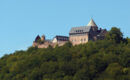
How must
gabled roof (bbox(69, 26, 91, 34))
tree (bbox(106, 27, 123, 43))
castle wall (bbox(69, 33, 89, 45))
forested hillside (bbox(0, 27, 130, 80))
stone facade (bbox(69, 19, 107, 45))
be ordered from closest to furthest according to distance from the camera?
1. forested hillside (bbox(0, 27, 130, 80))
2. tree (bbox(106, 27, 123, 43))
3. castle wall (bbox(69, 33, 89, 45))
4. stone facade (bbox(69, 19, 107, 45))
5. gabled roof (bbox(69, 26, 91, 34))

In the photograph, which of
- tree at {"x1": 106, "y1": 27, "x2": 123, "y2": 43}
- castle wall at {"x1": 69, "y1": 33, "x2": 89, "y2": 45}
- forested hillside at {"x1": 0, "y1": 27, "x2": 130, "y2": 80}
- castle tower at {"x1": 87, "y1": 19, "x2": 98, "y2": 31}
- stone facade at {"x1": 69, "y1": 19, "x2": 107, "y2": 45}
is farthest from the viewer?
castle tower at {"x1": 87, "y1": 19, "x2": 98, "y2": 31}

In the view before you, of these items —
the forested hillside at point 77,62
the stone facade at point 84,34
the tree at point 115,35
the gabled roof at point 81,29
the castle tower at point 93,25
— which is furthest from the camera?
the castle tower at point 93,25

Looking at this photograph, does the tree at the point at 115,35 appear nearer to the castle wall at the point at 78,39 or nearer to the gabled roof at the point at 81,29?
the castle wall at the point at 78,39

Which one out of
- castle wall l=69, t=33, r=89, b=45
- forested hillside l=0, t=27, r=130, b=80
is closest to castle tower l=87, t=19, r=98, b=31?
castle wall l=69, t=33, r=89, b=45

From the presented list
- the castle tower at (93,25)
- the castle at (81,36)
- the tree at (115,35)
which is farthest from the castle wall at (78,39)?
the tree at (115,35)

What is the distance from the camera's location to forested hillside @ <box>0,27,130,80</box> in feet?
315

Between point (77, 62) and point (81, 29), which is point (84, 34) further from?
point (77, 62)

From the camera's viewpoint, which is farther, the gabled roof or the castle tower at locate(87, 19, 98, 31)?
the castle tower at locate(87, 19, 98, 31)

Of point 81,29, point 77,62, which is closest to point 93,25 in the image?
point 81,29

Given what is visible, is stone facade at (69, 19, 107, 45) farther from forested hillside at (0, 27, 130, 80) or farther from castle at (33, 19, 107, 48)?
forested hillside at (0, 27, 130, 80)

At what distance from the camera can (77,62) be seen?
3969 inches

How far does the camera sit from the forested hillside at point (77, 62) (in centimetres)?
9612

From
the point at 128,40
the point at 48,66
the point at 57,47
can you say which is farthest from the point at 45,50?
the point at 128,40

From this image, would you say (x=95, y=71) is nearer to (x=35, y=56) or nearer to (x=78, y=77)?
(x=78, y=77)
